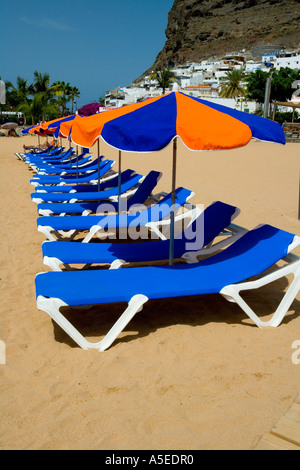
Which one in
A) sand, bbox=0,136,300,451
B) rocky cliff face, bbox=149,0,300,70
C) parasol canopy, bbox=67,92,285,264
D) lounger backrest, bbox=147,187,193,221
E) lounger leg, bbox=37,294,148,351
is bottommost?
sand, bbox=0,136,300,451

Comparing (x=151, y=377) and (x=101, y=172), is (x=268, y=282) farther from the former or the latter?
(x=101, y=172)

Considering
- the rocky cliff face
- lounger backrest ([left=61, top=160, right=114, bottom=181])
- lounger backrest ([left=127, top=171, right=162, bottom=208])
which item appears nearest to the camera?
lounger backrest ([left=127, top=171, right=162, bottom=208])

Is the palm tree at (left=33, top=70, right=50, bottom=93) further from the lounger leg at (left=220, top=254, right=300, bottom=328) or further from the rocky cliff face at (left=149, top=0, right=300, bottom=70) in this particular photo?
the rocky cliff face at (left=149, top=0, right=300, bottom=70)

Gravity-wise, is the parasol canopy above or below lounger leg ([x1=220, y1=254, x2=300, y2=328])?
above

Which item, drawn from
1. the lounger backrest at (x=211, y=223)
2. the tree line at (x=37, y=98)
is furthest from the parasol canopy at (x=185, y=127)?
the tree line at (x=37, y=98)

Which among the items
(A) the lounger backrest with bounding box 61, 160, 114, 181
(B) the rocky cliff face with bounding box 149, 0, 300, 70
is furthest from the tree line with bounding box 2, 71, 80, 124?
(B) the rocky cliff face with bounding box 149, 0, 300, 70

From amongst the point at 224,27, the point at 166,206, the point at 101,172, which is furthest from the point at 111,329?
the point at 224,27

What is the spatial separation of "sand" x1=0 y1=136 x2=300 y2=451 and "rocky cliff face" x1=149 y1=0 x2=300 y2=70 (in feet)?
375

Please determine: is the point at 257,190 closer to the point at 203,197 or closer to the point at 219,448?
the point at 203,197

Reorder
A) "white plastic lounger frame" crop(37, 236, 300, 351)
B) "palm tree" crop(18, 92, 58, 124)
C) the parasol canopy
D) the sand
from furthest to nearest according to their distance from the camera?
1. "palm tree" crop(18, 92, 58, 124)
2. "white plastic lounger frame" crop(37, 236, 300, 351)
3. the parasol canopy
4. the sand

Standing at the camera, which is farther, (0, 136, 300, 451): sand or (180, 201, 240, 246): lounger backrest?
(180, 201, 240, 246): lounger backrest

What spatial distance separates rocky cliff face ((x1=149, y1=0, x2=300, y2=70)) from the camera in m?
110

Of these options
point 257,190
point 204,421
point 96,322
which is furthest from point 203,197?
point 204,421
